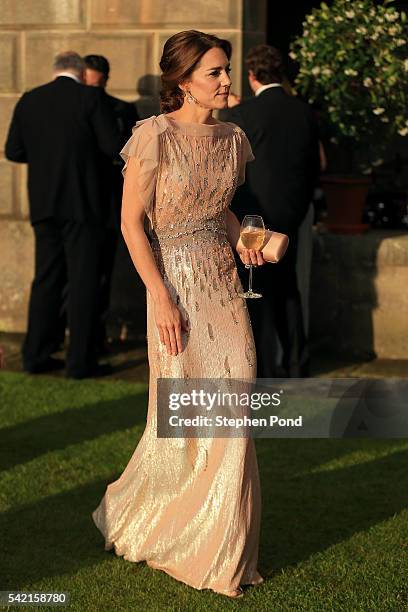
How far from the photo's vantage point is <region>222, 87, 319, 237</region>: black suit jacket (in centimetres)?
812

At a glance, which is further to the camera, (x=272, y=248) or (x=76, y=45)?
(x=76, y=45)

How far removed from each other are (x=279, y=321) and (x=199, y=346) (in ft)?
11.6

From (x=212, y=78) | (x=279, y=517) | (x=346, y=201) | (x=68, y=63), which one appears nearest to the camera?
(x=212, y=78)

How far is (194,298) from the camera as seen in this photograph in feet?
16.5

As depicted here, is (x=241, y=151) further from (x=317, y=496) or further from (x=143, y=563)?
(x=317, y=496)

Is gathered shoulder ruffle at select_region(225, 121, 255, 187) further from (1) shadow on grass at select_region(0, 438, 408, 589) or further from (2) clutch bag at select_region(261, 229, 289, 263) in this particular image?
(1) shadow on grass at select_region(0, 438, 408, 589)

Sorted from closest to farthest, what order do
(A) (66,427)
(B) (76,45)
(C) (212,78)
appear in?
(C) (212,78), (A) (66,427), (B) (76,45)

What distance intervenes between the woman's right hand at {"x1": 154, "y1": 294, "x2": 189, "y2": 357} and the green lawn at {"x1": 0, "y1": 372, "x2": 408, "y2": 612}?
89cm

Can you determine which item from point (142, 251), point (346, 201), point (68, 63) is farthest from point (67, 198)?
point (142, 251)

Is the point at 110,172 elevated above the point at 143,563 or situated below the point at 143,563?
above

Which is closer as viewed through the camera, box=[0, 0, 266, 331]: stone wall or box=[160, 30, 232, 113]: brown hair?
box=[160, 30, 232, 113]: brown hair

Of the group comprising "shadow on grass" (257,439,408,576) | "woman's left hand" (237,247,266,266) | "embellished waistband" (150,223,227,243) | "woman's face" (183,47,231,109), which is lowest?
"shadow on grass" (257,439,408,576)

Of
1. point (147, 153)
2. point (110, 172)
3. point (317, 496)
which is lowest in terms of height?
point (317, 496)

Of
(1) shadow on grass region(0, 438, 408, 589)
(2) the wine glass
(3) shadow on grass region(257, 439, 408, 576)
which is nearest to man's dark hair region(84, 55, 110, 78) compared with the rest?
(3) shadow on grass region(257, 439, 408, 576)
